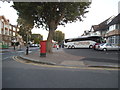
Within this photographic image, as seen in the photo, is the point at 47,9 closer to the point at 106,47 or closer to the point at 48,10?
the point at 48,10

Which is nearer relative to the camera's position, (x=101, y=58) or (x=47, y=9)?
(x=101, y=58)

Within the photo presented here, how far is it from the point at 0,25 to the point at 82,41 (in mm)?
31587

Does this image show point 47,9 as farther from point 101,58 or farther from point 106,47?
point 106,47

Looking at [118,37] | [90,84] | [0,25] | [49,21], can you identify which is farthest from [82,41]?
[0,25]

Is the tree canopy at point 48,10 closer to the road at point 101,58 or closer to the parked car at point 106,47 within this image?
the road at point 101,58

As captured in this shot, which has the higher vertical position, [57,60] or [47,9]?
[47,9]

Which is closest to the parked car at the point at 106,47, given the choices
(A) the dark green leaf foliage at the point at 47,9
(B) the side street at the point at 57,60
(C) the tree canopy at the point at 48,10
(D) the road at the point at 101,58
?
(B) the side street at the point at 57,60

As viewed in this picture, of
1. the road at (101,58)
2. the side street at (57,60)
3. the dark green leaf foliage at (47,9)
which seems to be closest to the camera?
the side street at (57,60)

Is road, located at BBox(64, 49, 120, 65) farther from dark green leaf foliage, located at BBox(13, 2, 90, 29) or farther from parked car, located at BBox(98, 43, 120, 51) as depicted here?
dark green leaf foliage, located at BBox(13, 2, 90, 29)

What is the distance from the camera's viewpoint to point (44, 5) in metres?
12.0

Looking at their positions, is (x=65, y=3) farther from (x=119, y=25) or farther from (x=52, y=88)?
(x=119, y=25)

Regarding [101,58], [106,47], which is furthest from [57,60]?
[106,47]

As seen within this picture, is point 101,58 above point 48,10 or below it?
below

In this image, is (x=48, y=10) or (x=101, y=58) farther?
(x=48, y=10)
